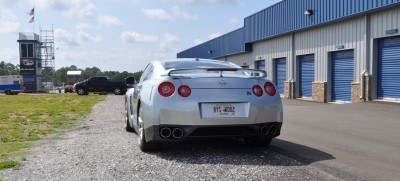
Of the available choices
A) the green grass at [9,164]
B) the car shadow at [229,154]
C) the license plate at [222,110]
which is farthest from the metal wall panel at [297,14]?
the green grass at [9,164]

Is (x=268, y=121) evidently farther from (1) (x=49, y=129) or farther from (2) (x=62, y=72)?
(2) (x=62, y=72)

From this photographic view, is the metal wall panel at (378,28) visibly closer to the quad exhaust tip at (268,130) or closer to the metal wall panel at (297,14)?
the metal wall panel at (297,14)

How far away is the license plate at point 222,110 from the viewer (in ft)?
18.7

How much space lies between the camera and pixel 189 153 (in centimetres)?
611

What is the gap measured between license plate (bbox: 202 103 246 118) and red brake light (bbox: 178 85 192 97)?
27cm

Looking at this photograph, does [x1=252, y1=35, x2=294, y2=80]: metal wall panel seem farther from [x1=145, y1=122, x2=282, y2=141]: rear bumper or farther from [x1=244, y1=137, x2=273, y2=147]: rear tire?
[x1=145, y1=122, x2=282, y2=141]: rear bumper

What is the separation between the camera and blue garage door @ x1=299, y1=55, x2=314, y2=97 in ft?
77.5

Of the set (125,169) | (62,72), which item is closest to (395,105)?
(125,169)

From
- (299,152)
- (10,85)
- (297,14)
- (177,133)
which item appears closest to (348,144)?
(299,152)

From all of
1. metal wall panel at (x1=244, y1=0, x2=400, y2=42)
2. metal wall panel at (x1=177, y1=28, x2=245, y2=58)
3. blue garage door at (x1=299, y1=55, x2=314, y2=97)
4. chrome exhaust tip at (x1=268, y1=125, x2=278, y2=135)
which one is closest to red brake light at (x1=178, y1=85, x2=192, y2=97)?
chrome exhaust tip at (x1=268, y1=125, x2=278, y2=135)

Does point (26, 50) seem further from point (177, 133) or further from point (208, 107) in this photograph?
point (208, 107)

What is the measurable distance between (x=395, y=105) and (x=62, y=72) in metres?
170

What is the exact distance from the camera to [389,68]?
16844 mm

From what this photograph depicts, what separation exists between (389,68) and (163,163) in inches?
552
